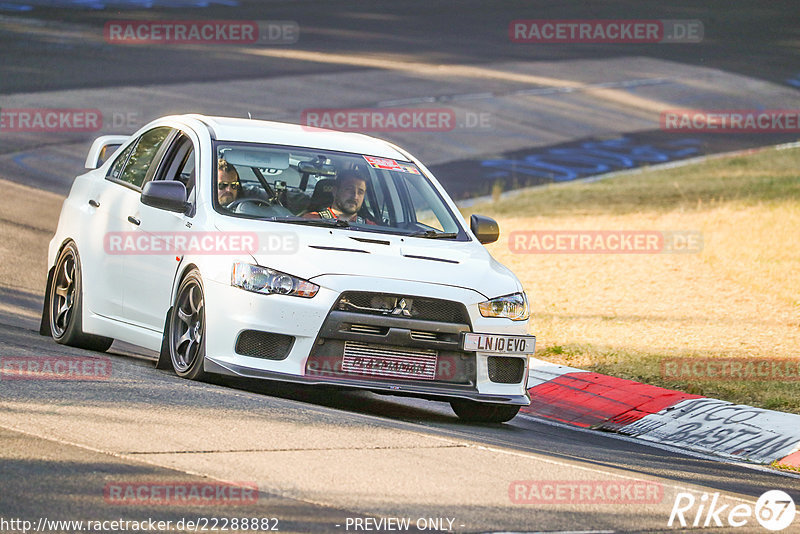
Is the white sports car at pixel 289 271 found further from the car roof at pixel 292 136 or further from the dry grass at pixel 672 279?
the dry grass at pixel 672 279

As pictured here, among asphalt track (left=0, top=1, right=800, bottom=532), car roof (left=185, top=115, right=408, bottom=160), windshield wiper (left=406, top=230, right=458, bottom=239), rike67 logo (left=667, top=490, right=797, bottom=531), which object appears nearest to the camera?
asphalt track (left=0, top=1, right=800, bottom=532)

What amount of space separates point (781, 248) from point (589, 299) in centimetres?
389

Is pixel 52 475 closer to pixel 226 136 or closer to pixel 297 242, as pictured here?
pixel 297 242

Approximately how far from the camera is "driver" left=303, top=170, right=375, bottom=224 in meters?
9.62

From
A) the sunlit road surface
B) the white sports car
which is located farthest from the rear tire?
the sunlit road surface

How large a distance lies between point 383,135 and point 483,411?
700 inches

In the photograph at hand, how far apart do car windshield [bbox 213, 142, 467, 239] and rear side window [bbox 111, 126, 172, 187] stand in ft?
2.85

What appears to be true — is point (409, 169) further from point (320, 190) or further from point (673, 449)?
point (673, 449)

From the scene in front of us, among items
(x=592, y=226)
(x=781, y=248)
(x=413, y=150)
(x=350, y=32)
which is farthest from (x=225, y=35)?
(x=781, y=248)

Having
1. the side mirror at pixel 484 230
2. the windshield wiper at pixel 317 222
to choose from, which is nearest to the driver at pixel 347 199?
the windshield wiper at pixel 317 222

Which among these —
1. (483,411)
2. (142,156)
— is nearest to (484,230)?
(483,411)

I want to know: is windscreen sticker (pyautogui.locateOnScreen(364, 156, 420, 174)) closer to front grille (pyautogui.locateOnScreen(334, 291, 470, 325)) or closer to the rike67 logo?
front grille (pyautogui.locateOnScreen(334, 291, 470, 325))

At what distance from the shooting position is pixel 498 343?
29.2ft

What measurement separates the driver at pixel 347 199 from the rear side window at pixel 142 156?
1485mm
